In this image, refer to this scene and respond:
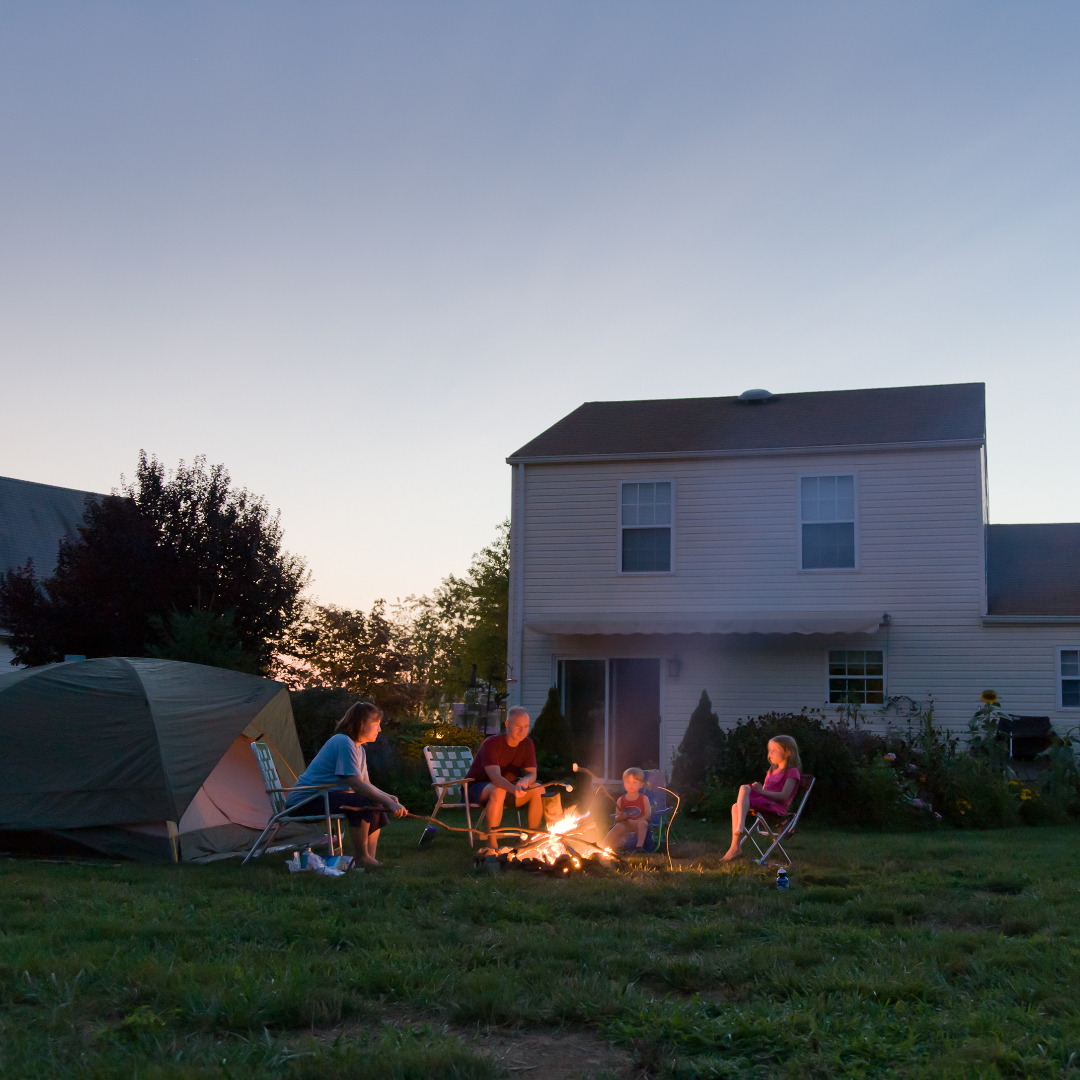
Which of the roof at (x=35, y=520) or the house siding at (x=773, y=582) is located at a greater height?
the roof at (x=35, y=520)

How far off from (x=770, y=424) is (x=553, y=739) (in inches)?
236

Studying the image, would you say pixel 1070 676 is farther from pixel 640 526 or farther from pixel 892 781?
pixel 640 526

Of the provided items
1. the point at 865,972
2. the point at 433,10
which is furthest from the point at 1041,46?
the point at 865,972

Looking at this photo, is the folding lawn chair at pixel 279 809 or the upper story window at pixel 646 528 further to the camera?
the upper story window at pixel 646 528

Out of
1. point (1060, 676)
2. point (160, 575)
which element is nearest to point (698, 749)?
point (1060, 676)

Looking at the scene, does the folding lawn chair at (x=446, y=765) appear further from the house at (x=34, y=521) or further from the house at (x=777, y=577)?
the house at (x=34, y=521)

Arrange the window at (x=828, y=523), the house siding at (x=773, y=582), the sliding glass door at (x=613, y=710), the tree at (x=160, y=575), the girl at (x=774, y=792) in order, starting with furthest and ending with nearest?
the tree at (x=160, y=575), the sliding glass door at (x=613, y=710), the window at (x=828, y=523), the house siding at (x=773, y=582), the girl at (x=774, y=792)

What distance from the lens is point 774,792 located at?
8.11m

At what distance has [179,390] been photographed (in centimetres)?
1346

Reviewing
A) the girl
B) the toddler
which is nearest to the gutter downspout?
the toddler

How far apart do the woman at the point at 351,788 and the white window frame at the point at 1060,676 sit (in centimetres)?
1033

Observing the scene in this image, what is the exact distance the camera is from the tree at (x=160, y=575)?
16.8 metres

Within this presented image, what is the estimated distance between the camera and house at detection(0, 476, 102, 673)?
30.7 metres

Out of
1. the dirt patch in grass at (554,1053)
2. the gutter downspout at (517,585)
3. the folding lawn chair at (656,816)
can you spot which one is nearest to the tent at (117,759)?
the folding lawn chair at (656,816)
